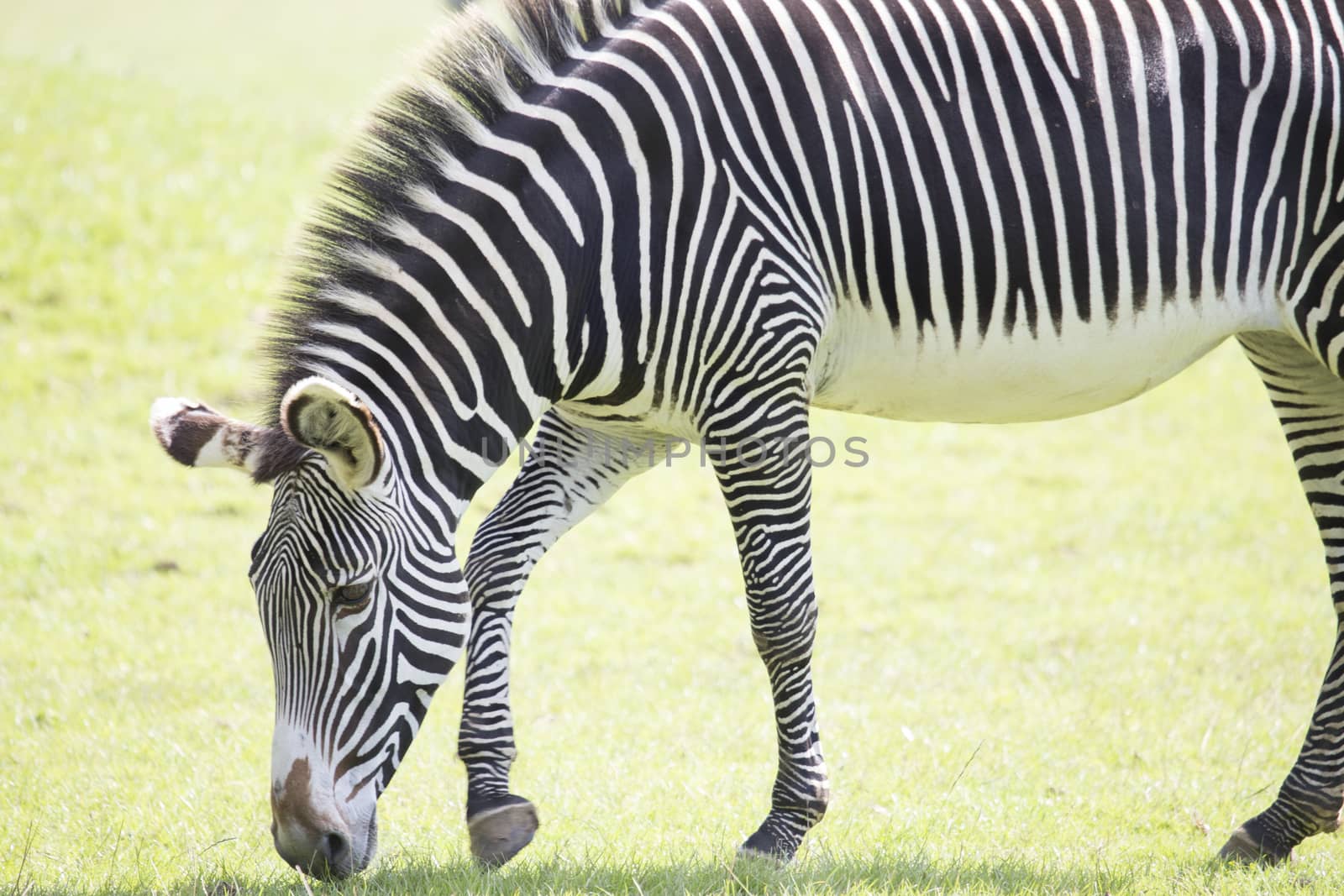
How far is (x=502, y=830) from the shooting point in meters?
4.51

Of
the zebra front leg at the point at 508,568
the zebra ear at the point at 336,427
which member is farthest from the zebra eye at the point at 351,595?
the zebra front leg at the point at 508,568

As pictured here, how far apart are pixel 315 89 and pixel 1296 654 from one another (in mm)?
19119

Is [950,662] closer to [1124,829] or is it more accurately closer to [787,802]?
[1124,829]

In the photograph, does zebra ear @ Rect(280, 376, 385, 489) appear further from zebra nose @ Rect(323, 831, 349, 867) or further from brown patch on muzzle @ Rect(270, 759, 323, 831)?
zebra nose @ Rect(323, 831, 349, 867)

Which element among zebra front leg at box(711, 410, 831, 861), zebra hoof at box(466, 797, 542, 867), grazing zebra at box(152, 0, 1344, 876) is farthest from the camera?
zebra hoof at box(466, 797, 542, 867)

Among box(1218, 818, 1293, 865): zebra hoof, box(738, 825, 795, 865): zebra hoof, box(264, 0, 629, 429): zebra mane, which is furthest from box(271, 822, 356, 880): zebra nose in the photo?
box(1218, 818, 1293, 865): zebra hoof

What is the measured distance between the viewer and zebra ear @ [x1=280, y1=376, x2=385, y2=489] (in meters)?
3.36

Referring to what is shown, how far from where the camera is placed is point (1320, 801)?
470cm

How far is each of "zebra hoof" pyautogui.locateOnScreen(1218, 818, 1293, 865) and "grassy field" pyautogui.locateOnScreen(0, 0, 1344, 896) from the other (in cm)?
14

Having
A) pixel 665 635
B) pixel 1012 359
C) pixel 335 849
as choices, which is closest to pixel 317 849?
pixel 335 849

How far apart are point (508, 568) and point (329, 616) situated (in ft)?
4.33

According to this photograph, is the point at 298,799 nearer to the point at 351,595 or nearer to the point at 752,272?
the point at 351,595

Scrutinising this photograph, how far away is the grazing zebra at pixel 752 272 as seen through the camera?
3.80 m

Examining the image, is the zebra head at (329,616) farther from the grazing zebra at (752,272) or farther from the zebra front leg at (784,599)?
the zebra front leg at (784,599)
